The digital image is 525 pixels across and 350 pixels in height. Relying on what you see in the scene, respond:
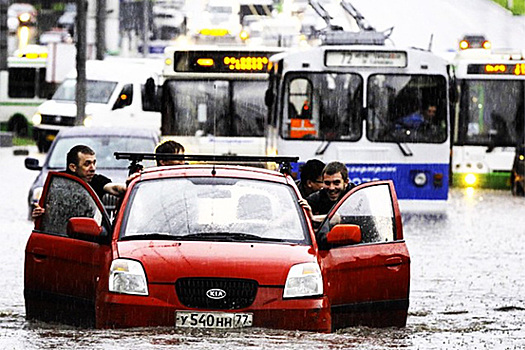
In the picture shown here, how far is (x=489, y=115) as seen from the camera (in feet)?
112

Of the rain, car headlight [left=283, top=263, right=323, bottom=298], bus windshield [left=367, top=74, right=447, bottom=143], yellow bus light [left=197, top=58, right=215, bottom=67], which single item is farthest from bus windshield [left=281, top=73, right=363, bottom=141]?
car headlight [left=283, top=263, right=323, bottom=298]

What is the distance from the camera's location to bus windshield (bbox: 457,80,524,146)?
33.9 metres

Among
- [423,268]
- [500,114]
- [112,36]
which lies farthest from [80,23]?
[112,36]

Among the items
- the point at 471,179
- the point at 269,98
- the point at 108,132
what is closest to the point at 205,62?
the point at 269,98

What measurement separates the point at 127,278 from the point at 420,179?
14161mm

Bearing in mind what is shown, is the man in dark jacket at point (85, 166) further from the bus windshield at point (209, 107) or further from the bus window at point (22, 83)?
the bus window at point (22, 83)

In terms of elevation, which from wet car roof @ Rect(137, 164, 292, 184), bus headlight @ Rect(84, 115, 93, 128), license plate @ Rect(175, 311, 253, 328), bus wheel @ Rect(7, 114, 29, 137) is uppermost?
wet car roof @ Rect(137, 164, 292, 184)

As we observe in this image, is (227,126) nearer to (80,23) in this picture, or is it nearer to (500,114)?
(500,114)

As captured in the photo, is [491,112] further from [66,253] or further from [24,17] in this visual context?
[66,253]

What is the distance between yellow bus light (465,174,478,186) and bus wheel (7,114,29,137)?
79.9 ft

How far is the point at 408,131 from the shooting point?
2439cm

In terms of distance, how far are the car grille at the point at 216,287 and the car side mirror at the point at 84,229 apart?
34.6 inches

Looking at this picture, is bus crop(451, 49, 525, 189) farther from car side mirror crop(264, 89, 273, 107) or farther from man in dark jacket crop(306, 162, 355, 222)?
man in dark jacket crop(306, 162, 355, 222)

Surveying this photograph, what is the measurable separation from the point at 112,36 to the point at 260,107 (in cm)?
5642
